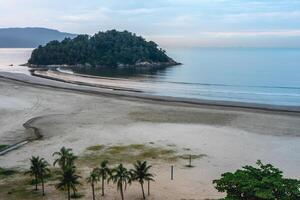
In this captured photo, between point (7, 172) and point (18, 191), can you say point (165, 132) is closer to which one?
point (7, 172)

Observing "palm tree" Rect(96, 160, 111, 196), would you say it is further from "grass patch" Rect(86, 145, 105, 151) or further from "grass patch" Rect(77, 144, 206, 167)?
"grass patch" Rect(86, 145, 105, 151)

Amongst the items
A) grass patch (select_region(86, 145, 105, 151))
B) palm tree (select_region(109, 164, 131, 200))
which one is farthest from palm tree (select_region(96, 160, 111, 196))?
grass patch (select_region(86, 145, 105, 151))

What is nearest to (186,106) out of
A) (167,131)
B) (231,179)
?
(167,131)

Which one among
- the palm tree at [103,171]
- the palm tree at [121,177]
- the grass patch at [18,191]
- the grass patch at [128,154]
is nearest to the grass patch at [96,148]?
the grass patch at [128,154]

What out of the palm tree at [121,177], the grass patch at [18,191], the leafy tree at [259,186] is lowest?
the grass patch at [18,191]

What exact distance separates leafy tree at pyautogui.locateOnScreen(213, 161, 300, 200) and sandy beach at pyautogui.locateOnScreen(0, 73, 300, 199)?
10.9m

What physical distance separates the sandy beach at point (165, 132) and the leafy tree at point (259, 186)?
430 inches

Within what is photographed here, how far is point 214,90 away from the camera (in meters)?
124

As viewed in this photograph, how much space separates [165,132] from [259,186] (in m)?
38.2

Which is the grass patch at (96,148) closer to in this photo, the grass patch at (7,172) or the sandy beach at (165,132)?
the sandy beach at (165,132)

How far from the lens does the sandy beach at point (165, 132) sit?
4903 cm

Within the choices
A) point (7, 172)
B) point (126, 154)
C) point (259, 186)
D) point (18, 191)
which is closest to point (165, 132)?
point (126, 154)

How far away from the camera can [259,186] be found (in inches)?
1161

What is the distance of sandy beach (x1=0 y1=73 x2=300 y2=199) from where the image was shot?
49031mm
